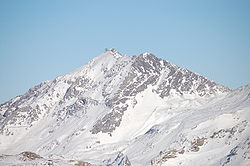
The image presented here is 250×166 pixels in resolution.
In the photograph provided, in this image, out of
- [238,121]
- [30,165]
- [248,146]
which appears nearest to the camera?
[30,165]

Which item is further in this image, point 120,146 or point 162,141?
point 120,146

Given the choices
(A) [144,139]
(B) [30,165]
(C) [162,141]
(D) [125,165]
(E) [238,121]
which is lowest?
(B) [30,165]

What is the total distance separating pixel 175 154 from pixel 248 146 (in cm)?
A: 2012

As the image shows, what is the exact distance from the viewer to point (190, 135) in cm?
12212

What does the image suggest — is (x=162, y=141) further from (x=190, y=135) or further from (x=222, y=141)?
(x=222, y=141)

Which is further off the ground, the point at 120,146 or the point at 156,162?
the point at 120,146

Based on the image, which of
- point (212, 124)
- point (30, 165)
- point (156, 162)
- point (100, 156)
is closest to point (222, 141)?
point (156, 162)

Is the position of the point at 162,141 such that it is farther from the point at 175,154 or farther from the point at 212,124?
the point at 175,154

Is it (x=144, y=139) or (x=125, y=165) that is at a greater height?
(x=144, y=139)

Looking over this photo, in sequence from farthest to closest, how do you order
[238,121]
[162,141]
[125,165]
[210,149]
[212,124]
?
[162,141], [212,124], [238,121], [210,149], [125,165]

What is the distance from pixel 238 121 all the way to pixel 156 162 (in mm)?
27612

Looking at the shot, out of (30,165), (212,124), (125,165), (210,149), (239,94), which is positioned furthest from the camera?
(239,94)

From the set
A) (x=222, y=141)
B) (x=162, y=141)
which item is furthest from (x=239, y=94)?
(x=222, y=141)

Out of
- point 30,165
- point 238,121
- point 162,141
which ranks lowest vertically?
point 30,165
